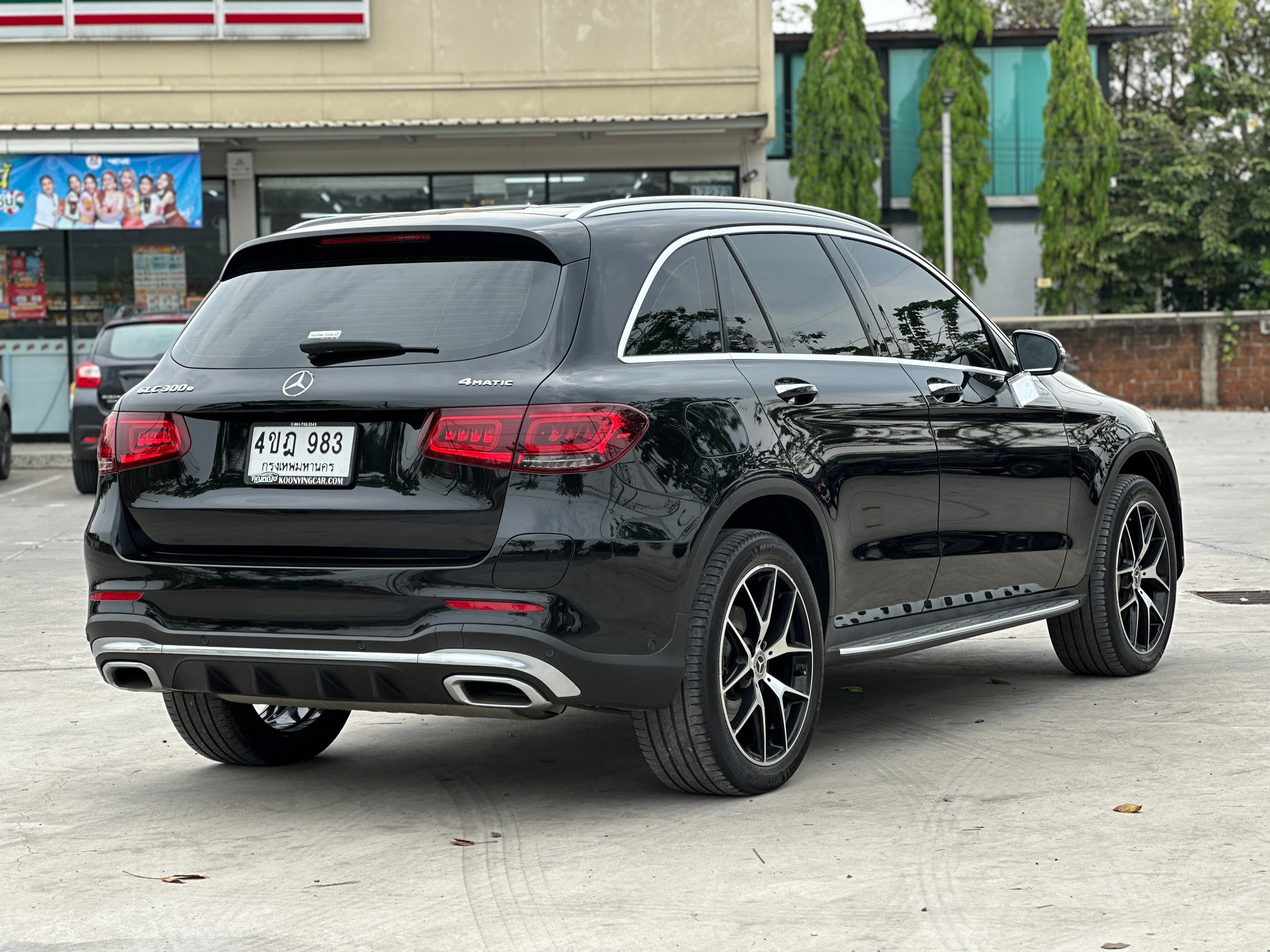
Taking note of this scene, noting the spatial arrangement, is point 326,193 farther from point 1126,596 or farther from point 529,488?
point 529,488

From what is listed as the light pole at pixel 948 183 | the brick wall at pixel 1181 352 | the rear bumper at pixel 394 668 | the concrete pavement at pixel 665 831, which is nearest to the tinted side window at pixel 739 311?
the rear bumper at pixel 394 668

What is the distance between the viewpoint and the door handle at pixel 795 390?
17.5ft

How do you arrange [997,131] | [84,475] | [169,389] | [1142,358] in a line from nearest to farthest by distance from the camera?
[169,389] → [84,475] → [1142,358] → [997,131]

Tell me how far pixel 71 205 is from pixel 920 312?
18312 mm

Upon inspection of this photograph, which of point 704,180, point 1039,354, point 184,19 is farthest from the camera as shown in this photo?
point 704,180

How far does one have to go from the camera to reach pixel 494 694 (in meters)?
4.66

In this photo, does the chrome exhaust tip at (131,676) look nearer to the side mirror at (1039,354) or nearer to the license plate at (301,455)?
the license plate at (301,455)

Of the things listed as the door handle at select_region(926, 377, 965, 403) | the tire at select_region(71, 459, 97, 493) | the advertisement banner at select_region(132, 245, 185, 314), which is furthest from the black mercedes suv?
the advertisement banner at select_region(132, 245, 185, 314)

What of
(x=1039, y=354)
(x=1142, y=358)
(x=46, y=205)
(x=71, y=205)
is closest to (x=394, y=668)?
(x=1039, y=354)

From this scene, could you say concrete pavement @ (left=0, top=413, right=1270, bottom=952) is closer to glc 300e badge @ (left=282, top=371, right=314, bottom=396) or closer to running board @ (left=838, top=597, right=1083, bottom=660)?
running board @ (left=838, top=597, right=1083, bottom=660)

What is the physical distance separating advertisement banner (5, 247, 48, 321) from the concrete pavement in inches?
679

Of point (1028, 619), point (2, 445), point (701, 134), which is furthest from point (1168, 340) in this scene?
point (1028, 619)

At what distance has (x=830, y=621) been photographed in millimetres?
5551

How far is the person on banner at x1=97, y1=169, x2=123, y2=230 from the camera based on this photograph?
2244cm
